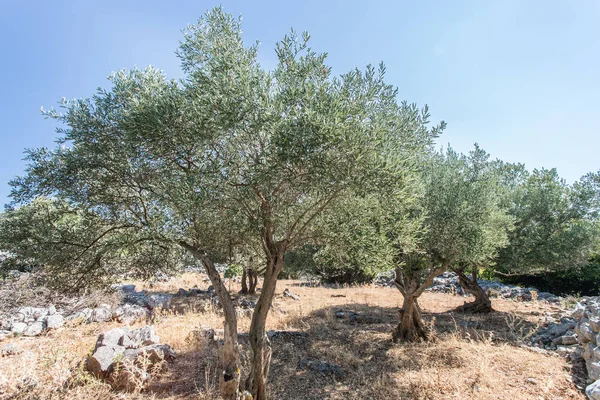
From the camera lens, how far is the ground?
7.63m

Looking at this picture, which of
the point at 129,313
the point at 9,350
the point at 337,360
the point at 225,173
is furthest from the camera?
the point at 129,313

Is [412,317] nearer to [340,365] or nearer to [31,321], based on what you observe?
[340,365]

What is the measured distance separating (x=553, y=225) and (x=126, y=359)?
2010 centimetres

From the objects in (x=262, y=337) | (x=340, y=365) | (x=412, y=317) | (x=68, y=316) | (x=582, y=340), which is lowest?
(x=340, y=365)

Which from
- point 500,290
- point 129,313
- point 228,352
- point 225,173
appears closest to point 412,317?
point 228,352

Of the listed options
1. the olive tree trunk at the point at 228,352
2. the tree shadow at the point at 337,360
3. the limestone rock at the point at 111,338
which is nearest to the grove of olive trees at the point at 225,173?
the olive tree trunk at the point at 228,352

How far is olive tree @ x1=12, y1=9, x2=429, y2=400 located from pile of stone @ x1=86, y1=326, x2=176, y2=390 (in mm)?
3111

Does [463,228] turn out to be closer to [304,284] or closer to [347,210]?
[347,210]

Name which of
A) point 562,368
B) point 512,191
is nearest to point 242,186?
point 562,368

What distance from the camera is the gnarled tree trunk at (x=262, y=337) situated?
22.9 ft

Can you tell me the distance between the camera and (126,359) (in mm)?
8422

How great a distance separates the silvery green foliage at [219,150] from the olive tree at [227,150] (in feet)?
0.09

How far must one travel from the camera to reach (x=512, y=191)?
17.6 m

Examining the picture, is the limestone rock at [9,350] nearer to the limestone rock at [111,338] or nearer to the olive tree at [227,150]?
the limestone rock at [111,338]
